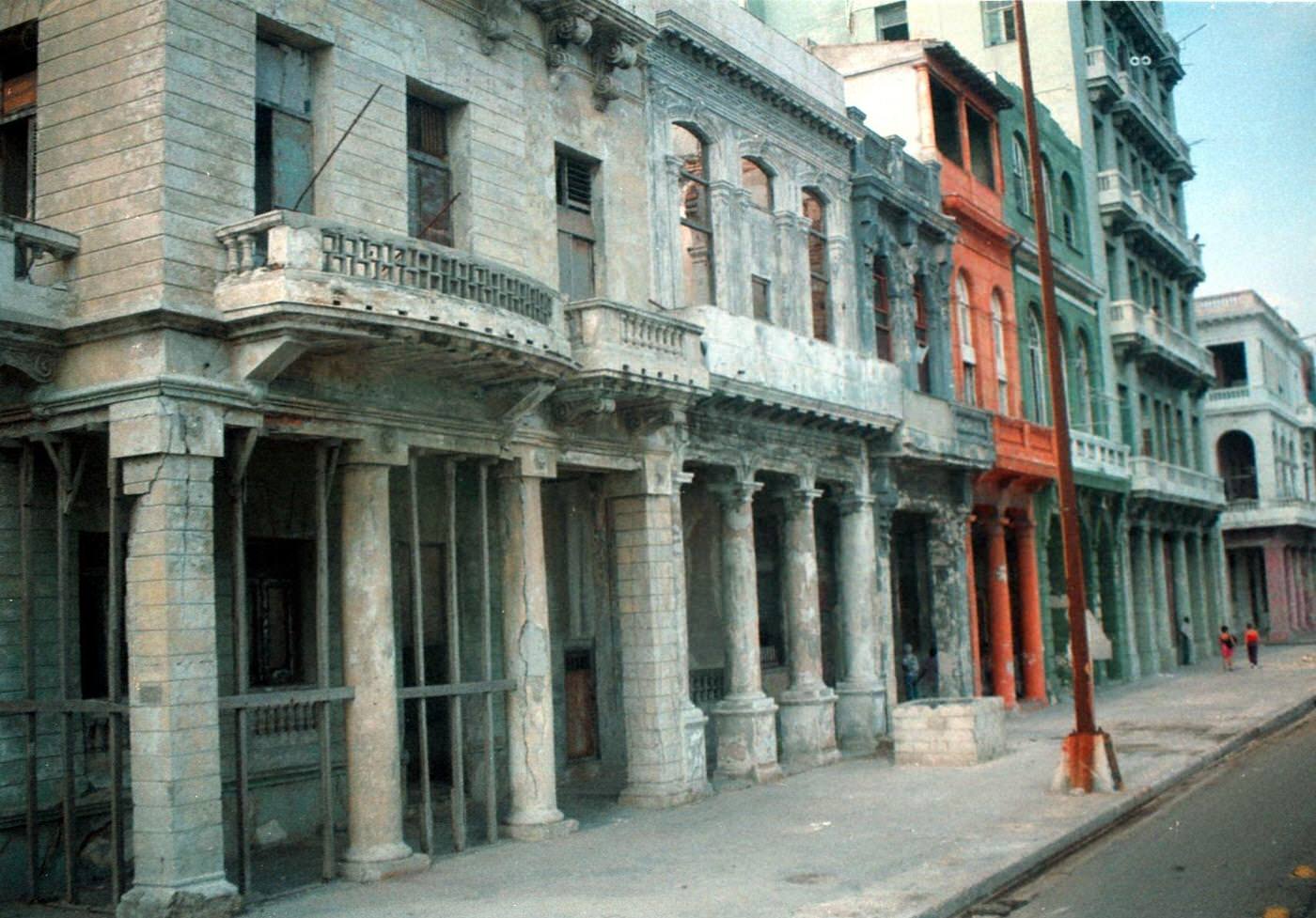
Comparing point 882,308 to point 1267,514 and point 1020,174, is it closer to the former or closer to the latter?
point 1020,174

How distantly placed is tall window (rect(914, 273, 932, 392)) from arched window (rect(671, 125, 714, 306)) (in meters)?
7.59

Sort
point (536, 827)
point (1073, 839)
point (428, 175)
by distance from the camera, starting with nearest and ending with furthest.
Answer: point (1073, 839) < point (536, 827) < point (428, 175)

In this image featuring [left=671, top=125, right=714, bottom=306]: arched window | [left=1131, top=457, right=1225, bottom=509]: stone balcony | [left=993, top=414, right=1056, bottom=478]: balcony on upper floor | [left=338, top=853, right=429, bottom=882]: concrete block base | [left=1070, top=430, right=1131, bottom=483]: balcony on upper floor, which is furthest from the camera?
[left=1131, top=457, right=1225, bottom=509]: stone balcony

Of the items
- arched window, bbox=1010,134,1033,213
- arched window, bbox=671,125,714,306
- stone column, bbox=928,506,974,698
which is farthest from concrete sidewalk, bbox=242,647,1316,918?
arched window, bbox=1010,134,1033,213

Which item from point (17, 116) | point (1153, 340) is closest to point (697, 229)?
point (17, 116)

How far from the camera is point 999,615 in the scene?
96.9 ft

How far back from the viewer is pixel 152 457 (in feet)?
38.6

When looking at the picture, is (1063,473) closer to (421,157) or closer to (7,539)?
(421,157)

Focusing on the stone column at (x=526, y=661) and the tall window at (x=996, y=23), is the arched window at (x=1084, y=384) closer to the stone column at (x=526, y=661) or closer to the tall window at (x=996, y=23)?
the tall window at (x=996, y=23)

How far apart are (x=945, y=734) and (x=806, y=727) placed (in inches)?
85.4

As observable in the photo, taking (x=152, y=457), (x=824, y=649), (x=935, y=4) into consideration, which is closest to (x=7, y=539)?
(x=152, y=457)

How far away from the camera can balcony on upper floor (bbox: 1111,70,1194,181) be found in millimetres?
41594

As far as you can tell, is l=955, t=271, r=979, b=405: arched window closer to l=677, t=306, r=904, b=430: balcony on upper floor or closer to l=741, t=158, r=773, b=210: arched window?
l=677, t=306, r=904, b=430: balcony on upper floor

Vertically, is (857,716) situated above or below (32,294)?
below
